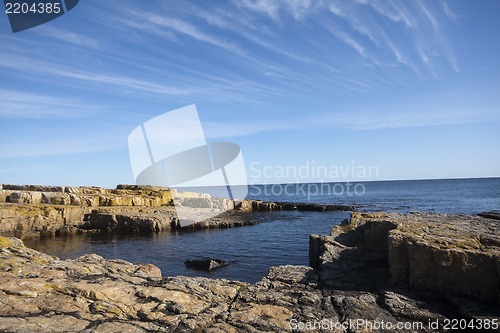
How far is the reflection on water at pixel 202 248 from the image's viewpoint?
25.8m

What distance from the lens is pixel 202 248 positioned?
34.2 meters

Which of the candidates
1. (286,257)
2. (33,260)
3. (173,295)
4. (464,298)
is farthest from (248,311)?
(286,257)

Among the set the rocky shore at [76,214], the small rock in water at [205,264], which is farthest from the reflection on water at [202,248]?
the rocky shore at [76,214]

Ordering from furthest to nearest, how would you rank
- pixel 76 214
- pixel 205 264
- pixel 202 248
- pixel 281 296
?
pixel 76 214 → pixel 202 248 → pixel 205 264 → pixel 281 296

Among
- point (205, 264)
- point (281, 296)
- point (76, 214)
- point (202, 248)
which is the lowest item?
point (202, 248)

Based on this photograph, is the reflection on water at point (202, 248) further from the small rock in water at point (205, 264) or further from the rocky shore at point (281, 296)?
the rocky shore at point (281, 296)

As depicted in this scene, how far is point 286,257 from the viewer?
93.7ft

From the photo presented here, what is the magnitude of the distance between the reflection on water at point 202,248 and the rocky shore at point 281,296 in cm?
1206

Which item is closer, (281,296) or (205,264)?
(281,296)

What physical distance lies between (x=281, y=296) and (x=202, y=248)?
83.4 ft

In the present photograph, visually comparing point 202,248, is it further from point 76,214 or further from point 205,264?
point 76,214

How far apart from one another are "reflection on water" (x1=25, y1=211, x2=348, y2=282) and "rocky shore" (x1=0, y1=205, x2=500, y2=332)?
1206 cm

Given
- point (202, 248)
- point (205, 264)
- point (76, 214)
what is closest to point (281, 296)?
point (205, 264)

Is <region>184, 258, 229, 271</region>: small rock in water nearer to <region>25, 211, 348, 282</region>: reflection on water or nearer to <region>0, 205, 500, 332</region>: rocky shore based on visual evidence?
<region>25, 211, 348, 282</region>: reflection on water
